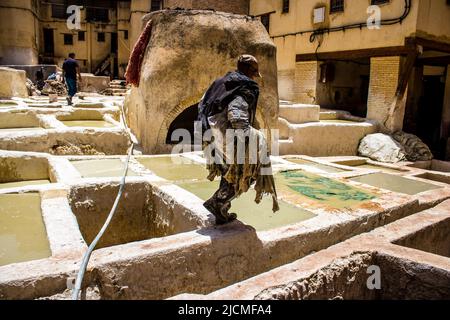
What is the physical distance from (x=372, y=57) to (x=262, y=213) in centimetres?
1063

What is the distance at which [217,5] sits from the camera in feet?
63.5

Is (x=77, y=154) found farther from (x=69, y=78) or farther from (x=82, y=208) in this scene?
(x=69, y=78)

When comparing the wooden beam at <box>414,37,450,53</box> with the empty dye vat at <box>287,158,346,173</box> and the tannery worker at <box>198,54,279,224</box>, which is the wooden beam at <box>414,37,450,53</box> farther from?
the tannery worker at <box>198,54,279,224</box>

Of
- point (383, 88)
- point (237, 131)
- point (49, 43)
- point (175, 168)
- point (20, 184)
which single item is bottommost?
point (20, 184)

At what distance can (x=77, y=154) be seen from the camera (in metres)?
8.14

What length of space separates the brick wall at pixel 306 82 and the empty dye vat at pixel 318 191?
30.2 feet

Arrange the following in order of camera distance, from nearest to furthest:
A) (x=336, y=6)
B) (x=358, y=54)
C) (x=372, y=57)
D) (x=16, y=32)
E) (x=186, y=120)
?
1. (x=186, y=120)
2. (x=372, y=57)
3. (x=358, y=54)
4. (x=336, y=6)
5. (x=16, y=32)

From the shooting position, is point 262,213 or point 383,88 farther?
point 383,88

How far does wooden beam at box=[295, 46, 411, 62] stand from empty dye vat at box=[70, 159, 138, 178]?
10.1 meters

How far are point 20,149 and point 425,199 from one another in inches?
309

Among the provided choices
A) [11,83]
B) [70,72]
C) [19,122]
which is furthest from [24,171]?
[11,83]

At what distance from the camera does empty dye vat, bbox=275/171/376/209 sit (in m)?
6.10

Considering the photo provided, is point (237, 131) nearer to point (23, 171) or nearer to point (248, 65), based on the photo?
point (248, 65)

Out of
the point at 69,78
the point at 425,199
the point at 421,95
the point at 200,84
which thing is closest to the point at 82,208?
the point at 200,84
